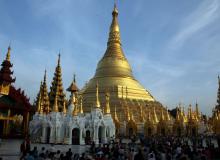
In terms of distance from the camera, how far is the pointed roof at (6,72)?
33978mm

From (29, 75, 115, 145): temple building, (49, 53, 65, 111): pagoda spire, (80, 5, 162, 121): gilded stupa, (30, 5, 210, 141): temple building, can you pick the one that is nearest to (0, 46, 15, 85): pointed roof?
(30, 5, 210, 141): temple building

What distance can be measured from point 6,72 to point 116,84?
20.0m

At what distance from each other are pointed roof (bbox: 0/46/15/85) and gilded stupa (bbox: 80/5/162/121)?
14008 millimetres

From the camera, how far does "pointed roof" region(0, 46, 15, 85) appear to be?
34.0 m

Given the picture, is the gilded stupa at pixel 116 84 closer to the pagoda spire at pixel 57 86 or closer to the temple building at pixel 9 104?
the pagoda spire at pixel 57 86

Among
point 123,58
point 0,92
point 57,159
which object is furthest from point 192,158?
point 123,58

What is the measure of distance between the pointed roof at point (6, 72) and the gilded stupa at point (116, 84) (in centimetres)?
1401

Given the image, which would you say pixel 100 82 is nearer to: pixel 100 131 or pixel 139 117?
pixel 139 117

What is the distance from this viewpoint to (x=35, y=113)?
115ft

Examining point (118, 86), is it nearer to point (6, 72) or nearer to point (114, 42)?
point (114, 42)

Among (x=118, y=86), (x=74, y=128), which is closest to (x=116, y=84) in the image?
(x=118, y=86)

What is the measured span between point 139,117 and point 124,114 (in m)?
2.80

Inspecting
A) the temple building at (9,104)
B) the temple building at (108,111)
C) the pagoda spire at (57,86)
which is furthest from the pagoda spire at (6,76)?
the pagoda spire at (57,86)

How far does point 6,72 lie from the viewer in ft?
115
